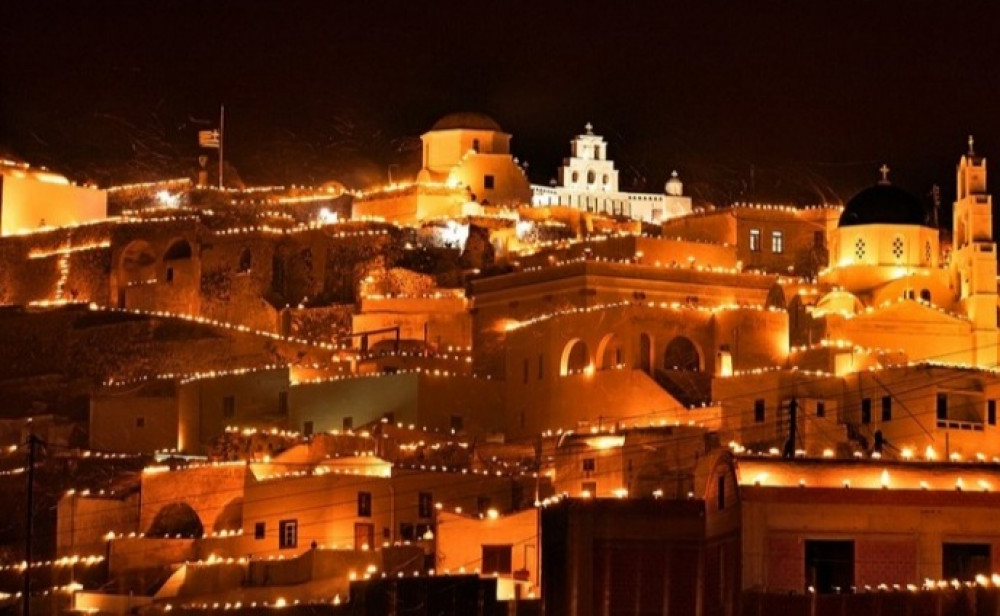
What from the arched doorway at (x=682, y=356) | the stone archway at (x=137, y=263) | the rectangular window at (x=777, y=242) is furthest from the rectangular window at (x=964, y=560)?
the stone archway at (x=137, y=263)

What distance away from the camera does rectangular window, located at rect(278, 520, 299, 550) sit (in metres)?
56.4

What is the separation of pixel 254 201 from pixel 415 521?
113 ft

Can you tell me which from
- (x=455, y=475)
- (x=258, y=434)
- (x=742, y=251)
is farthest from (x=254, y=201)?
(x=455, y=475)

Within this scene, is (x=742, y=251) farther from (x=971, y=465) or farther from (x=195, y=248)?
(x=971, y=465)

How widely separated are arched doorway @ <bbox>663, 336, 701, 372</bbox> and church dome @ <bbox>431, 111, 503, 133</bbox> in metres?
24.6

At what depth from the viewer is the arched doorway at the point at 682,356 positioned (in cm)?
6344

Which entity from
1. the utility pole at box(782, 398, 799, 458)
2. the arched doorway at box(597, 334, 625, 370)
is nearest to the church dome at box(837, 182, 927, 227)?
the arched doorway at box(597, 334, 625, 370)

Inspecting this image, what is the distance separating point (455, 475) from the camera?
56500mm

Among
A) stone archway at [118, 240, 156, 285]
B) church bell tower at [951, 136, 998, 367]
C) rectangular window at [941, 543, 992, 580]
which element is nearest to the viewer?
rectangular window at [941, 543, 992, 580]

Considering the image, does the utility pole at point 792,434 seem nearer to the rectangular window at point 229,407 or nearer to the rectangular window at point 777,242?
the rectangular window at point 229,407

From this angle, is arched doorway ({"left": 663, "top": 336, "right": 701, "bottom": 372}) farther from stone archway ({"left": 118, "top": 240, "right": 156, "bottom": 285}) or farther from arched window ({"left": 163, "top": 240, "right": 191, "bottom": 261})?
stone archway ({"left": 118, "top": 240, "right": 156, "bottom": 285})

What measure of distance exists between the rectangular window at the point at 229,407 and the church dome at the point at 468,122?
21809 millimetres

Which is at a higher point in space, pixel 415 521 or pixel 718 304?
pixel 718 304

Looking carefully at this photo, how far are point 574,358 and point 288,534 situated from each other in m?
10.6
